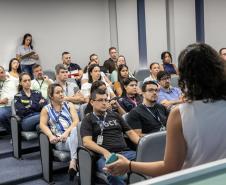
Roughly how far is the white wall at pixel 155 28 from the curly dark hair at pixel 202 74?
725cm

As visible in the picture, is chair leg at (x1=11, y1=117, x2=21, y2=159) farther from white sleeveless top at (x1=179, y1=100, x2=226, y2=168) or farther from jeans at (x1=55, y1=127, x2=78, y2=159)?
white sleeveless top at (x1=179, y1=100, x2=226, y2=168)

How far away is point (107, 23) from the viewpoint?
8.21m

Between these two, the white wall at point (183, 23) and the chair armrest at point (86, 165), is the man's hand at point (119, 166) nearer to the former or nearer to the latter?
the chair armrest at point (86, 165)

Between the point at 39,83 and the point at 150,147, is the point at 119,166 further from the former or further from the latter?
the point at 39,83

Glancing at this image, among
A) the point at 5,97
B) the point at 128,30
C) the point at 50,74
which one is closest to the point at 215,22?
the point at 128,30

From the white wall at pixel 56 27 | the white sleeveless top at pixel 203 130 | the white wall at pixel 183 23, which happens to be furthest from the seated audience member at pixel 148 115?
the white wall at pixel 183 23

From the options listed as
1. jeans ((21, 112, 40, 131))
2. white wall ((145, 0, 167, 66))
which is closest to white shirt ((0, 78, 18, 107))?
jeans ((21, 112, 40, 131))

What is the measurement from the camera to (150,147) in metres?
2.40

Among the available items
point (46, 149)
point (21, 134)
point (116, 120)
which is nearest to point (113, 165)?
point (116, 120)

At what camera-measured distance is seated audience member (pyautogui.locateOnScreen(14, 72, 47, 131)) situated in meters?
4.14

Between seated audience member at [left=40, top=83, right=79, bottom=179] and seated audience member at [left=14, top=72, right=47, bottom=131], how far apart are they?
1.49 ft

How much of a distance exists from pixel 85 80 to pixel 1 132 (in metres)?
1.37

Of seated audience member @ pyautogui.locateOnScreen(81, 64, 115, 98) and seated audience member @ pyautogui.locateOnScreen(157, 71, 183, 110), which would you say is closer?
seated audience member @ pyautogui.locateOnScreen(157, 71, 183, 110)

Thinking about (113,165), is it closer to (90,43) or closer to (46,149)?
(46,149)
